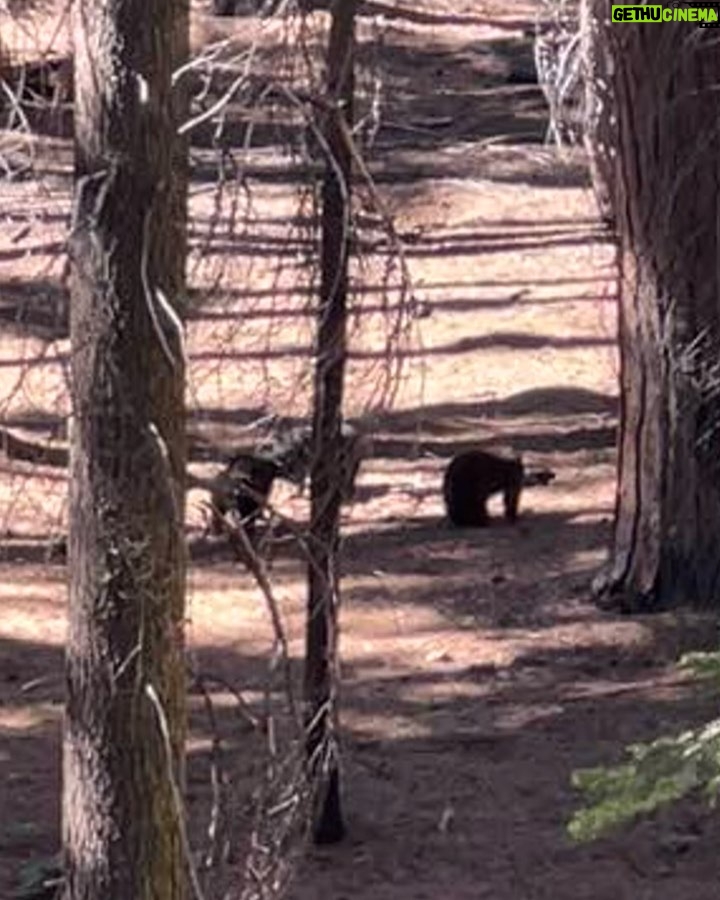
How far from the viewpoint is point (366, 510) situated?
13906 mm

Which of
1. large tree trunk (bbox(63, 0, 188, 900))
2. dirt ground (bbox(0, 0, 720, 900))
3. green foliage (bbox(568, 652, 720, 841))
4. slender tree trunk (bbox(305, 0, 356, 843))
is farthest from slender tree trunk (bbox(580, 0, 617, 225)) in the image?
large tree trunk (bbox(63, 0, 188, 900))

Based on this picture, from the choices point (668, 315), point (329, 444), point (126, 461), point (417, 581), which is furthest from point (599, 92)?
point (126, 461)

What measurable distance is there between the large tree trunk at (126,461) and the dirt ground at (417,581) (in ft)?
0.68

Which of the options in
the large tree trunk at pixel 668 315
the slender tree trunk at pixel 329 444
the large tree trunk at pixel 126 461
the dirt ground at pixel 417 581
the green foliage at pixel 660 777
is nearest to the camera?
the green foliage at pixel 660 777

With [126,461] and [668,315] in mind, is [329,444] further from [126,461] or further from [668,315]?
[668,315]

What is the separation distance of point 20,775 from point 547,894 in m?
2.12

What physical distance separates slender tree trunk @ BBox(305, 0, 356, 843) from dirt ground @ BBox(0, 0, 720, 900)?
197 millimetres

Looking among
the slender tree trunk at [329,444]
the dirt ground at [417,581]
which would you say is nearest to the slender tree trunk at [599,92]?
the dirt ground at [417,581]

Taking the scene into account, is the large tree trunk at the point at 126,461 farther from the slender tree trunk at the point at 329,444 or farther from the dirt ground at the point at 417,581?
the slender tree trunk at the point at 329,444

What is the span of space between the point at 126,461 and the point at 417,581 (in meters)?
6.67

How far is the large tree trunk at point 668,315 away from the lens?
37.5 feet

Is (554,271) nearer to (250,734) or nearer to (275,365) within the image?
(275,365)

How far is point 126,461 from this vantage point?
6.04m

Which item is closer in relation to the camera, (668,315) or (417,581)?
(668,315)
